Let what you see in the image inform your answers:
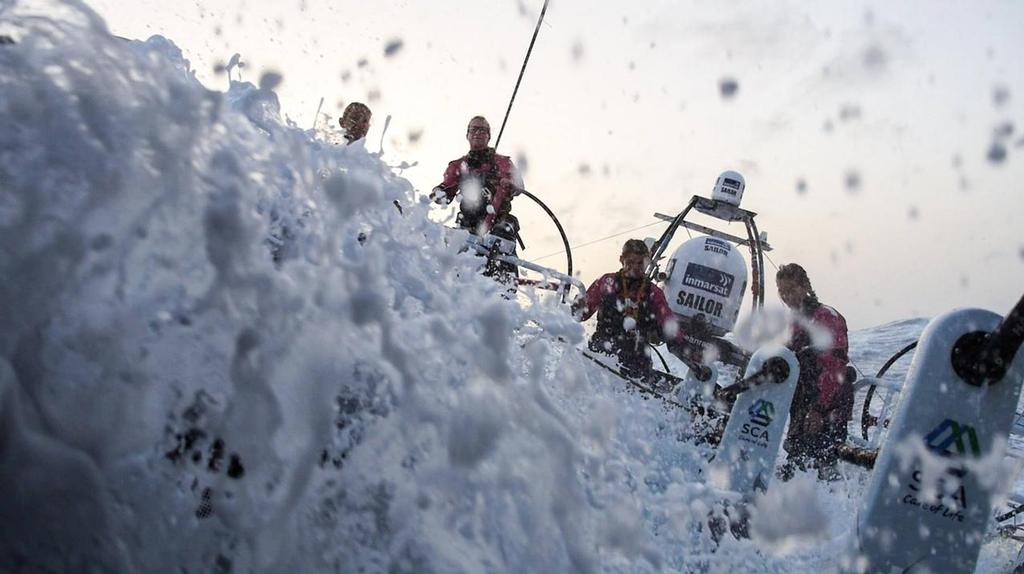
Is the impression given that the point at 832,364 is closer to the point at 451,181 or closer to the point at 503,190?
the point at 503,190

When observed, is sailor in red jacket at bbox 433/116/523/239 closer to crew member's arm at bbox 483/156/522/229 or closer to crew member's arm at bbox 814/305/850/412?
crew member's arm at bbox 483/156/522/229

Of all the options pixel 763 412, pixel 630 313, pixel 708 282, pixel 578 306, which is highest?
pixel 708 282

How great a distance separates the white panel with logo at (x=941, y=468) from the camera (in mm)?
2592

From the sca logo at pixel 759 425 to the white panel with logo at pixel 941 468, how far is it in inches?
101

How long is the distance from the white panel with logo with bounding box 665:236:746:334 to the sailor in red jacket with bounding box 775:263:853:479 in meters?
3.60

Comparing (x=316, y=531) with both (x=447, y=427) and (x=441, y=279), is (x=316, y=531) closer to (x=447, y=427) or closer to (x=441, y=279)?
(x=447, y=427)

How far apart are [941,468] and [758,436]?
266 cm

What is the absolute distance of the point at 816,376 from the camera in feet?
23.2

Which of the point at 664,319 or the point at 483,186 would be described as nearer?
the point at 664,319

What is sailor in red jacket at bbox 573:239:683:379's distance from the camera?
7.18 m

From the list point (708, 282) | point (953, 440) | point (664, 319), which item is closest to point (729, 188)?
point (708, 282)

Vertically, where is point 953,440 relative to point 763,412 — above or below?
above

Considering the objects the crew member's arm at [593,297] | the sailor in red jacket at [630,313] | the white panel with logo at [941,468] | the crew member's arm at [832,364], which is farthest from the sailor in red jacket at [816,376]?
the white panel with logo at [941,468]

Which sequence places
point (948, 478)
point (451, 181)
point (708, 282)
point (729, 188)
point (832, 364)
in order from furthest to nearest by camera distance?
point (729, 188), point (708, 282), point (451, 181), point (832, 364), point (948, 478)
